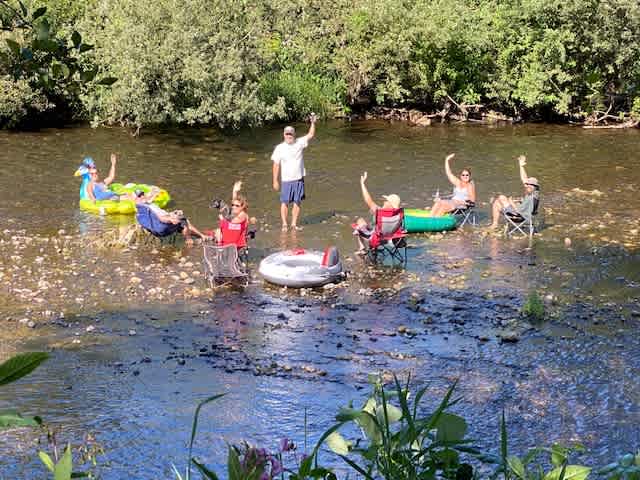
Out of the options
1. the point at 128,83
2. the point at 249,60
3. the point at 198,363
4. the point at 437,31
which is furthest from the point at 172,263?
→ the point at 437,31

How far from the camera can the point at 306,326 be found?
11438mm

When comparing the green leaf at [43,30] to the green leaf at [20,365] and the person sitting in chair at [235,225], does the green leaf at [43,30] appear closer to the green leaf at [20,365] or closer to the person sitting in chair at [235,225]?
the green leaf at [20,365]

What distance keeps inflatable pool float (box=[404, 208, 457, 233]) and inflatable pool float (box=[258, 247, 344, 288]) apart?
296cm

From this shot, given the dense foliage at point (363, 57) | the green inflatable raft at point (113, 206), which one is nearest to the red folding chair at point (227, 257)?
the green inflatable raft at point (113, 206)

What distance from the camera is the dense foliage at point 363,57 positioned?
80.2 feet

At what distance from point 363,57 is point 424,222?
48.6 ft

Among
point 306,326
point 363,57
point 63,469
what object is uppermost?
point 363,57

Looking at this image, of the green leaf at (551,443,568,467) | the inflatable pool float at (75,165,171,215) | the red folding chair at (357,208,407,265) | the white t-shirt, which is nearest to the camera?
the green leaf at (551,443,568,467)

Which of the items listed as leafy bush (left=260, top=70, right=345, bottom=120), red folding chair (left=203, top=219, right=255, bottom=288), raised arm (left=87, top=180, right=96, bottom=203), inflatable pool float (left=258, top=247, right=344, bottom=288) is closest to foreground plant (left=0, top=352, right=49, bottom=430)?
inflatable pool float (left=258, top=247, right=344, bottom=288)

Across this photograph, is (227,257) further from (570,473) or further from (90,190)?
(570,473)

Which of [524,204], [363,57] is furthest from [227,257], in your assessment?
[363,57]

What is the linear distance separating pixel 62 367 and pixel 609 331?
6.49m

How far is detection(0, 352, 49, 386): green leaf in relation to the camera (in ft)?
6.95

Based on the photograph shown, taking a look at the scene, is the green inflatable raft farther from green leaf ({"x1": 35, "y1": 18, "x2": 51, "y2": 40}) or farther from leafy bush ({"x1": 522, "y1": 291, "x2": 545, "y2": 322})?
green leaf ({"x1": 35, "y1": 18, "x2": 51, "y2": 40})
